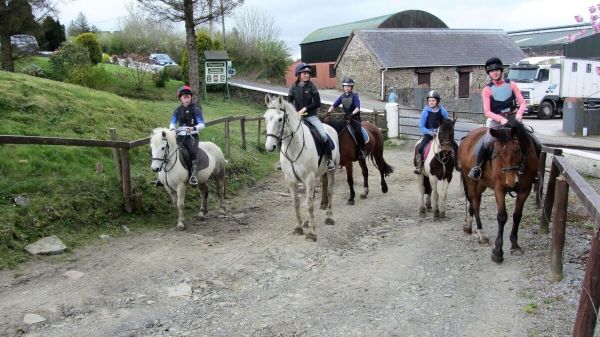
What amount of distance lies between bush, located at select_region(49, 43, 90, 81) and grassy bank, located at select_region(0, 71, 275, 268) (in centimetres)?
1008

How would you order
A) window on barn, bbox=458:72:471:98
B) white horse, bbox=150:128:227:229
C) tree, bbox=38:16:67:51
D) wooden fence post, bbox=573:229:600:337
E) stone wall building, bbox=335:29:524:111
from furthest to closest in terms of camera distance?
window on barn, bbox=458:72:471:98 → stone wall building, bbox=335:29:524:111 → tree, bbox=38:16:67:51 → white horse, bbox=150:128:227:229 → wooden fence post, bbox=573:229:600:337

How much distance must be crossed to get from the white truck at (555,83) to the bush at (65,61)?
77.9 ft

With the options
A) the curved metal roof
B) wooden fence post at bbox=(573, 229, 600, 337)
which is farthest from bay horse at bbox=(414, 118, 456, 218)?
the curved metal roof

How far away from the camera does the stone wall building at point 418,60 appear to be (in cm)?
3697

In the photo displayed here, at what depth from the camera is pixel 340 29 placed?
48031 millimetres

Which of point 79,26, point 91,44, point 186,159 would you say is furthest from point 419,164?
point 79,26

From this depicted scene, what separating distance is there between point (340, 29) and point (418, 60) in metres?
12.8

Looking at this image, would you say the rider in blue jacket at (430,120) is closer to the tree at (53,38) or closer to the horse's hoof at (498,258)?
the horse's hoof at (498,258)

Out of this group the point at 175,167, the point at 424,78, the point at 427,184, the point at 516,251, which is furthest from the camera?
the point at 424,78

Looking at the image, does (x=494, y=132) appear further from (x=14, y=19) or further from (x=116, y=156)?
(x=14, y=19)

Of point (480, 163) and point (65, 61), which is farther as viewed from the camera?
point (65, 61)

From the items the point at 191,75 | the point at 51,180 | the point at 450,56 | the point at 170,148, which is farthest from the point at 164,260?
the point at 450,56

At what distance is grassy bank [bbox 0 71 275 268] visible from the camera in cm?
734

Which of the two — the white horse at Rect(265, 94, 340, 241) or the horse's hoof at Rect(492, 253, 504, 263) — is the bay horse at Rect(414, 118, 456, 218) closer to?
the white horse at Rect(265, 94, 340, 241)
